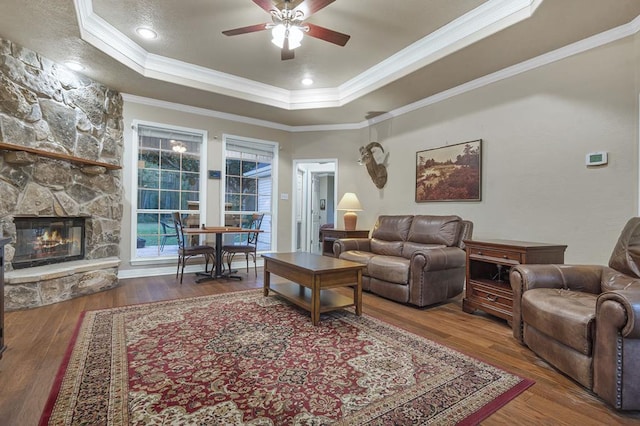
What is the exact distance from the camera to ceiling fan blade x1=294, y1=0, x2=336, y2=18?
2496 mm

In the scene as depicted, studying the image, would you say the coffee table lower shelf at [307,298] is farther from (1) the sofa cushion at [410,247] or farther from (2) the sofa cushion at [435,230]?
(2) the sofa cushion at [435,230]

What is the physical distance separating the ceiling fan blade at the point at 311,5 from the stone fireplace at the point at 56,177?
319 centimetres

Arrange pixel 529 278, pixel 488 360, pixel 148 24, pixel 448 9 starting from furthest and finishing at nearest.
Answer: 1. pixel 148 24
2. pixel 448 9
3. pixel 529 278
4. pixel 488 360

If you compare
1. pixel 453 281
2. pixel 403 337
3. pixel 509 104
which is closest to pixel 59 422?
pixel 403 337

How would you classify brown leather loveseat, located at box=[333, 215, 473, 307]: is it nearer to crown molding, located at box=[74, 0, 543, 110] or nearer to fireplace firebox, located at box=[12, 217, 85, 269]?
crown molding, located at box=[74, 0, 543, 110]

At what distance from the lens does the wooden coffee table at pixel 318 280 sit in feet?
9.02

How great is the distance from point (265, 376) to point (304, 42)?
349 cm

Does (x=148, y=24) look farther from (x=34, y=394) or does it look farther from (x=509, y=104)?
(x=509, y=104)

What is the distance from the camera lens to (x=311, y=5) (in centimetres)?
256

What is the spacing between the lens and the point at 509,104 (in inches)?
146

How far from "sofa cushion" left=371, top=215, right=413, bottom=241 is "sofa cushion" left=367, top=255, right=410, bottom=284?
0.71 m

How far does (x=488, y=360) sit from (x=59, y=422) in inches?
98.8

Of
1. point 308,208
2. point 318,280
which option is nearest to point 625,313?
point 318,280

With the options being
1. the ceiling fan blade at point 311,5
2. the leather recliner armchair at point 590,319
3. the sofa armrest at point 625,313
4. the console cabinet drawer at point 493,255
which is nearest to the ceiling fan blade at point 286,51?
the ceiling fan blade at point 311,5
